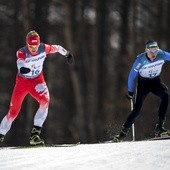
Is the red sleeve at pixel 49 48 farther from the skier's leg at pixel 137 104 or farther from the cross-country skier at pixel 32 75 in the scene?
the skier's leg at pixel 137 104

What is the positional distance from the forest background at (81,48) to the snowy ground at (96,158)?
21.6 metres

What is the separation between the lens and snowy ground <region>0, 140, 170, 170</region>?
7801mm

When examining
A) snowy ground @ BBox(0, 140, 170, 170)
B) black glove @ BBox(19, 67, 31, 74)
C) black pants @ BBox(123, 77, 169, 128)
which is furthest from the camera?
black pants @ BBox(123, 77, 169, 128)

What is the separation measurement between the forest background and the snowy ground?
2161 centimetres

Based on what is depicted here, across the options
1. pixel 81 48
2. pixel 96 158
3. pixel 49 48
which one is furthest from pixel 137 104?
pixel 81 48

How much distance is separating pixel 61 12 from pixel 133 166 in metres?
26.1

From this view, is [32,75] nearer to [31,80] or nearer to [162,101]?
[31,80]

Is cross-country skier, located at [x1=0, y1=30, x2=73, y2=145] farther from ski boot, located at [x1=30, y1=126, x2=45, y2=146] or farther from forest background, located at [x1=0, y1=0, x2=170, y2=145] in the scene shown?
forest background, located at [x1=0, y1=0, x2=170, y2=145]

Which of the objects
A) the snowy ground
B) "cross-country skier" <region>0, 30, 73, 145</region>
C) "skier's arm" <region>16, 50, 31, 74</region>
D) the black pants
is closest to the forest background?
the black pants

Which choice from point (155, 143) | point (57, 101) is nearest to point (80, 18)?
point (57, 101)

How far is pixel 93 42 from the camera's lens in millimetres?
33562

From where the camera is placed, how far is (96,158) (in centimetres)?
847

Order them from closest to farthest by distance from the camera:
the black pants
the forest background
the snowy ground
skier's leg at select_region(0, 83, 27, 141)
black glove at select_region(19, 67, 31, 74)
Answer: the snowy ground → black glove at select_region(19, 67, 31, 74) → skier's leg at select_region(0, 83, 27, 141) → the black pants → the forest background

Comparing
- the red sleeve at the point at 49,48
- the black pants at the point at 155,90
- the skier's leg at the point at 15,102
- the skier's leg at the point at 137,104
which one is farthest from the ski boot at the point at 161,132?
the skier's leg at the point at 15,102
